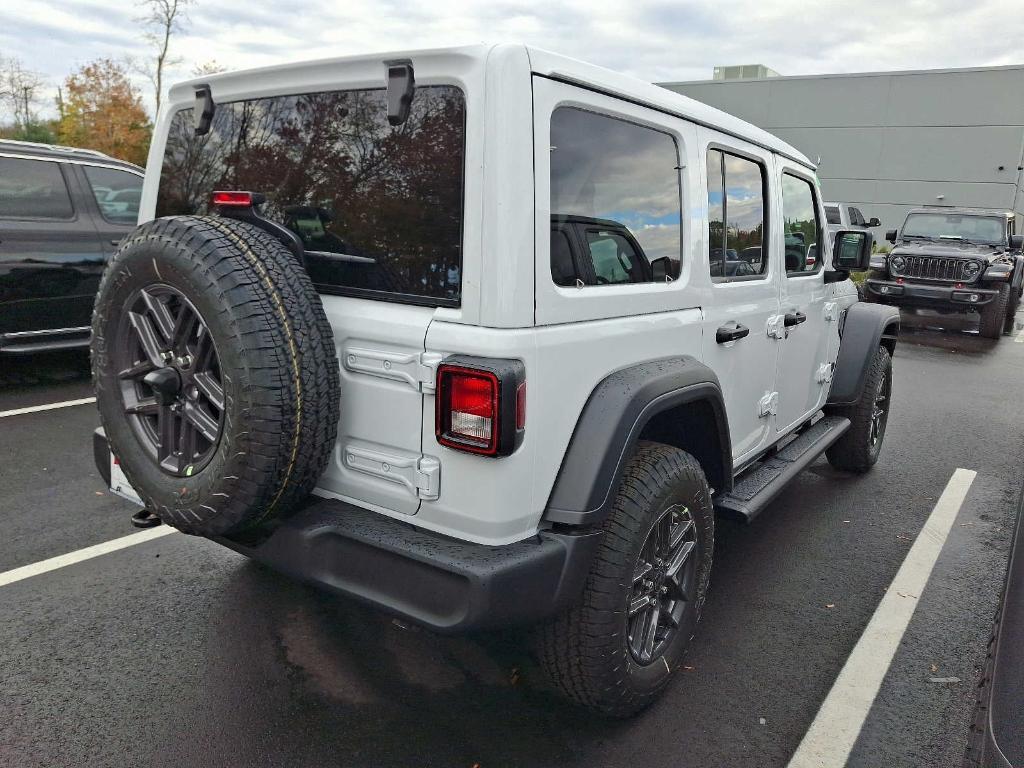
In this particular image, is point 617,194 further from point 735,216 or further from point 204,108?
point 204,108

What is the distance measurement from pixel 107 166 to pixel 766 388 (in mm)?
6079

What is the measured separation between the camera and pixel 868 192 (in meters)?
30.7

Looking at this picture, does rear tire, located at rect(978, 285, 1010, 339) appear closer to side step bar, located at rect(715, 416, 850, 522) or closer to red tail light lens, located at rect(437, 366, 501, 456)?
side step bar, located at rect(715, 416, 850, 522)

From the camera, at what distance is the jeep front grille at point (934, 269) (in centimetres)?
1196

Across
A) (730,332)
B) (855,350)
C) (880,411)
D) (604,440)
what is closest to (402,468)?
(604,440)

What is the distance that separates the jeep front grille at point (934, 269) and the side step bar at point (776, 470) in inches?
341

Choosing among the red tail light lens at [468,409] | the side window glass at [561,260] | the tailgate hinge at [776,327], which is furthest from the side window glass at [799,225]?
the red tail light lens at [468,409]

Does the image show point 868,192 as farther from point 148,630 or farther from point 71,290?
point 148,630

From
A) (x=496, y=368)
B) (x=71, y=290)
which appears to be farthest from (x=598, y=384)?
(x=71, y=290)

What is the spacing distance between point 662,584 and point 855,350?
8.99 feet

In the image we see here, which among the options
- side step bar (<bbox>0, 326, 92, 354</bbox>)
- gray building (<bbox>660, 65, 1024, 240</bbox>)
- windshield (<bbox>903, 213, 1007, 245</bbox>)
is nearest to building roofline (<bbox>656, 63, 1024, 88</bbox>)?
gray building (<bbox>660, 65, 1024, 240</bbox>)

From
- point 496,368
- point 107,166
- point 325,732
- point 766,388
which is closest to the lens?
point 496,368

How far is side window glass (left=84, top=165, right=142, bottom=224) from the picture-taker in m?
6.88

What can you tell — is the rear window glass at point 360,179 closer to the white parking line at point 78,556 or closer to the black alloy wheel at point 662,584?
the black alloy wheel at point 662,584
